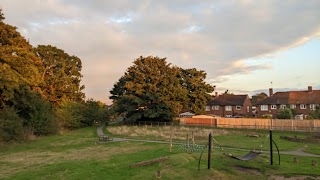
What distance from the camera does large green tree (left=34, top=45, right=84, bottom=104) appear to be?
2377 inches

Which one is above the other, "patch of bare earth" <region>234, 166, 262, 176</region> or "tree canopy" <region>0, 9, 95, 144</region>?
"tree canopy" <region>0, 9, 95, 144</region>

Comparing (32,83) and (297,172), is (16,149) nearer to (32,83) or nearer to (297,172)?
(32,83)

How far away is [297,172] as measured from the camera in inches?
554

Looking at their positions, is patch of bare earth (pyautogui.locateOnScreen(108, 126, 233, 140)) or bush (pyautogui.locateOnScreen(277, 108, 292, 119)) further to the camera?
bush (pyautogui.locateOnScreen(277, 108, 292, 119))

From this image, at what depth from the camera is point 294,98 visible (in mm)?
71812

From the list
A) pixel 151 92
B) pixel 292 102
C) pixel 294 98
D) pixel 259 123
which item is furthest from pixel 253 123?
pixel 294 98

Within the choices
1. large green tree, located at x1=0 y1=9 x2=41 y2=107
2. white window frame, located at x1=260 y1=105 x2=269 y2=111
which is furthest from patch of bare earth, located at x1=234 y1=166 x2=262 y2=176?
white window frame, located at x1=260 y1=105 x2=269 y2=111

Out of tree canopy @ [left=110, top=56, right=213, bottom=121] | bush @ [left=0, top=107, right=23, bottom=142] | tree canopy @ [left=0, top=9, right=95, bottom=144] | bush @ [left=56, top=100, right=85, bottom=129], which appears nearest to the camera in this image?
bush @ [left=0, top=107, right=23, bottom=142]

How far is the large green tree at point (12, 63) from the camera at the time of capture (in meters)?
30.1

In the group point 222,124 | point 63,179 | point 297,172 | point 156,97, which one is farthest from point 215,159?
point 156,97

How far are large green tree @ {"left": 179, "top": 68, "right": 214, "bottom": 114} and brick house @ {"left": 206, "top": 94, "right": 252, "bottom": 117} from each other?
30.8 feet

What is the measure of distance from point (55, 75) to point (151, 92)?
20.0 meters

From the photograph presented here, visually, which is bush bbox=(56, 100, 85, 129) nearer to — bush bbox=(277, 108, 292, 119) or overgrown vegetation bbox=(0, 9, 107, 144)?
overgrown vegetation bbox=(0, 9, 107, 144)

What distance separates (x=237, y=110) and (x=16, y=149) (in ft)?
196
